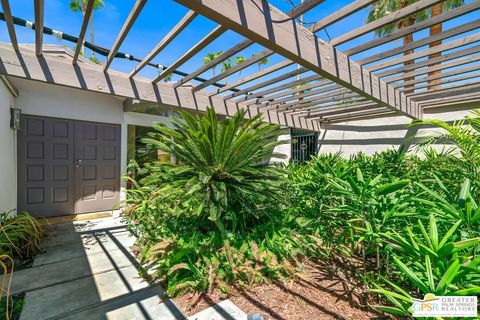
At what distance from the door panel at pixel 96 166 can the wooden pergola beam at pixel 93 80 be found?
5.61 feet

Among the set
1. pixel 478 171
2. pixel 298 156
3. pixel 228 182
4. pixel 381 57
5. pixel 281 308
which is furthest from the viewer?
pixel 298 156

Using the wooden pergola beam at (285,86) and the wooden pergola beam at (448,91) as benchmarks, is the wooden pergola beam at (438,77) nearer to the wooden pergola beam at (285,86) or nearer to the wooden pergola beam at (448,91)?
the wooden pergola beam at (448,91)

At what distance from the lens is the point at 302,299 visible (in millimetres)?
1861

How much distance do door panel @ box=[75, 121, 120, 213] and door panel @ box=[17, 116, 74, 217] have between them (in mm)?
142

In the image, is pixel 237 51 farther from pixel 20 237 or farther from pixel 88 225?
pixel 88 225

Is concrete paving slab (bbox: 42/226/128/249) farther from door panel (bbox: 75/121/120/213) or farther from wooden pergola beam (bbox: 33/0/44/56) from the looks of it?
wooden pergola beam (bbox: 33/0/44/56)

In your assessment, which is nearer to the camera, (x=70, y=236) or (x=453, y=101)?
(x=70, y=236)

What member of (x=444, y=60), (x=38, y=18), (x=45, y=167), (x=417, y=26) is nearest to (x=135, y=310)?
(x=38, y=18)

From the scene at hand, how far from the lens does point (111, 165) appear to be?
4.95 meters

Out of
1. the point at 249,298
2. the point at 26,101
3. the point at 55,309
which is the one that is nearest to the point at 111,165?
the point at 26,101

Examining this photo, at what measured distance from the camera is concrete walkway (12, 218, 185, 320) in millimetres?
1762

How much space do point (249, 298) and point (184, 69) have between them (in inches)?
128

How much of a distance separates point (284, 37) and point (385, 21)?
3.44 feet

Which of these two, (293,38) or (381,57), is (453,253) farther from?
(381,57)
